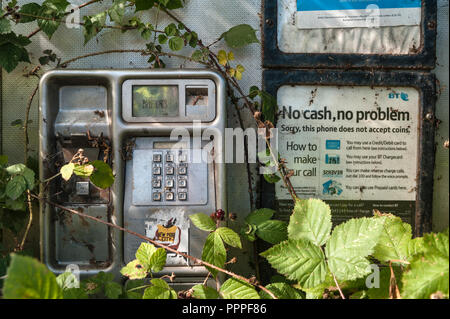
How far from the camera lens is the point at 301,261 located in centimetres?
119

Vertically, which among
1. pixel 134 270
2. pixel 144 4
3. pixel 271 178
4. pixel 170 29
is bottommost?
pixel 134 270

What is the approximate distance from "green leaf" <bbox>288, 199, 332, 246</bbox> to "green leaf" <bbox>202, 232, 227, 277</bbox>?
0.85ft

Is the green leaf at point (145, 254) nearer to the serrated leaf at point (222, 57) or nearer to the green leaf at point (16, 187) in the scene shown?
the green leaf at point (16, 187)

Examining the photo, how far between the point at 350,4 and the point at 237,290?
1.35 metres

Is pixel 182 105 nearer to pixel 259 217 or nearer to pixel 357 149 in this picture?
pixel 259 217

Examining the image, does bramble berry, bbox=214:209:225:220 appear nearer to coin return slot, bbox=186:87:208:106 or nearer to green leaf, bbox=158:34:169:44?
coin return slot, bbox=186:87:208:106

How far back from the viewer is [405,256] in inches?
47.1

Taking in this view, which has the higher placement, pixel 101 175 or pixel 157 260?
pixel 101 175

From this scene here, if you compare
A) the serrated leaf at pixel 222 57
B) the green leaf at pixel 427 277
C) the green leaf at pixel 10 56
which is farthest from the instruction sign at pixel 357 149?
the green leaf at pixel 10 56

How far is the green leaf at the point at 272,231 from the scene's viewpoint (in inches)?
60.7

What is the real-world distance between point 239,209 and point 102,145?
0.69m

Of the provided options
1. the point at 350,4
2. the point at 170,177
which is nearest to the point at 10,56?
the point at 170,177
